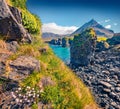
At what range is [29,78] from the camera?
1859 cm

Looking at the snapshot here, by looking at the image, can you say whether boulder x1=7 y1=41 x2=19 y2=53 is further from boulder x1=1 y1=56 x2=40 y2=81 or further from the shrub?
the shrub

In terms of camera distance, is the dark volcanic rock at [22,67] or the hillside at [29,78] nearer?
the hillside at [29,78]

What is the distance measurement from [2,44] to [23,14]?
679cm

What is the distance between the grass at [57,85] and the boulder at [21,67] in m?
0.32

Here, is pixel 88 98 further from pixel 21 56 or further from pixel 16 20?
pixel 16 20

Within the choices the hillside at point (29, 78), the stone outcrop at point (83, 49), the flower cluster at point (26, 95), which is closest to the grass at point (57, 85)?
the hillside at point (29, 78)

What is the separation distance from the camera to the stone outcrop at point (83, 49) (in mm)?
135125

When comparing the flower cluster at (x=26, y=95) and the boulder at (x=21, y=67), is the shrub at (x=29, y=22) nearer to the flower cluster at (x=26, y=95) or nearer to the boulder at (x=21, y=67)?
the boulder at (x=21, y=67)

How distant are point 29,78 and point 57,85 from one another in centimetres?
207

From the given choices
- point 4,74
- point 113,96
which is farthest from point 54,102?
point 113,96

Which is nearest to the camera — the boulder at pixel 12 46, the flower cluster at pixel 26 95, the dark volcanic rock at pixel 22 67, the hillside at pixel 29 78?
the flower cluster at pixel 26 95

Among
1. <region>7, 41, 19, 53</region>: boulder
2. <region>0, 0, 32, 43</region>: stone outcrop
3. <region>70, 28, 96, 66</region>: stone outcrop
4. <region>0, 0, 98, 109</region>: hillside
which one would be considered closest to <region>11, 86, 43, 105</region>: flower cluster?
<region>0, 0, 98, 109</region>: hillside

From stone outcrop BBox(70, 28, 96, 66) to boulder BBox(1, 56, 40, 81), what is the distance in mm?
109645

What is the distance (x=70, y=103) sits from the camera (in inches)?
721
